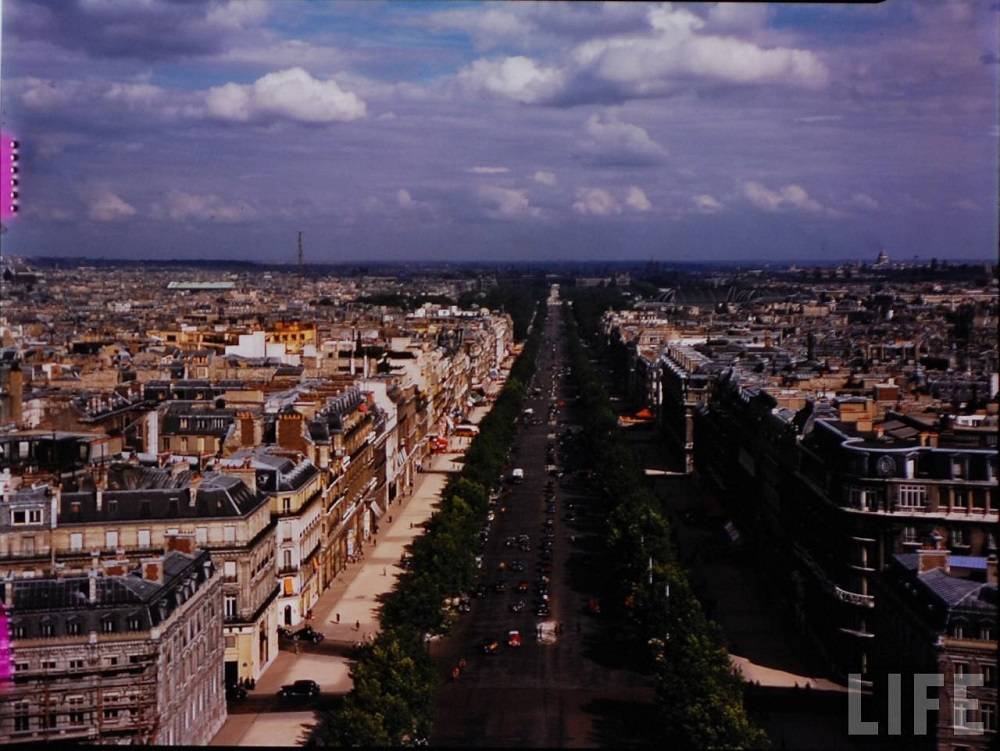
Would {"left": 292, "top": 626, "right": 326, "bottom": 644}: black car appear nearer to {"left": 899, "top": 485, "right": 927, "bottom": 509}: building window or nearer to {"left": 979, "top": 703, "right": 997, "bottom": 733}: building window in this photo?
{"left": 899, "top": 485, "right": 927, "bottom": 509}: building window

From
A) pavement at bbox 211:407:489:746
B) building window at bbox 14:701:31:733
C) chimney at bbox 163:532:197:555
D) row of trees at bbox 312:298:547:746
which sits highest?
chimney at bbox 163:532:197:555

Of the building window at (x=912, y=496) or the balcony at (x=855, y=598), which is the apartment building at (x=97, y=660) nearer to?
the balcony at (x=855, y=598)

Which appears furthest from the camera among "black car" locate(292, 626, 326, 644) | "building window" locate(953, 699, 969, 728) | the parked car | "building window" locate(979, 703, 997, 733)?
"black car" locate(292, 626, 326, 644)

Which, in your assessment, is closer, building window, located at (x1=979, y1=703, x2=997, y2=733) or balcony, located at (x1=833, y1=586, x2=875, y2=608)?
building window, located at (x1=979, y1=703, x2=997, y2=733)

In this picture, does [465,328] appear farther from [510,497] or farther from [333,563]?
[333,563]

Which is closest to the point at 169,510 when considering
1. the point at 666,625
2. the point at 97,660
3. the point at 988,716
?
the point at 97,660

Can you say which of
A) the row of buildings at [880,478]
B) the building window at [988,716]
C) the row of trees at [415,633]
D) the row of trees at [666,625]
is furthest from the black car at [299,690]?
the building window at [988,716]

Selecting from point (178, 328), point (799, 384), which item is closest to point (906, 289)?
point (799, 384)

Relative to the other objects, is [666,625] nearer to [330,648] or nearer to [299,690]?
[299,690]

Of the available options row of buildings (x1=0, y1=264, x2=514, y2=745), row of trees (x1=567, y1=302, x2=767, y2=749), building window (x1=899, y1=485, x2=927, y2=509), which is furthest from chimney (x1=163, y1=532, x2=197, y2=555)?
building window (x1=899, y1=485, x2=927, y2=509)
